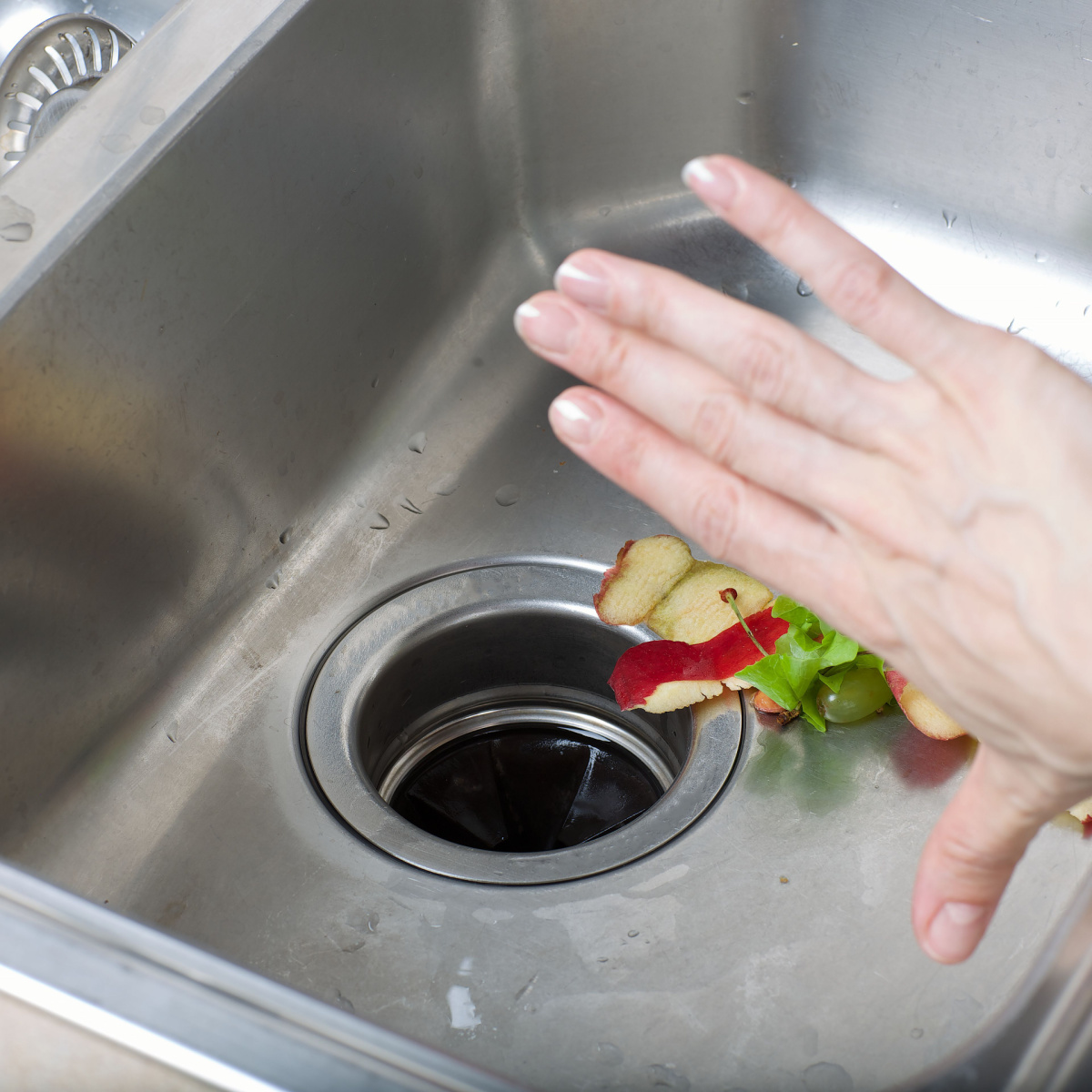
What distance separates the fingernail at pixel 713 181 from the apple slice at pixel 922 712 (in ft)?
1.32

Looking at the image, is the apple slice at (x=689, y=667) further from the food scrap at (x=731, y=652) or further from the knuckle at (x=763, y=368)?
the knuckle at (x=763, y=368)

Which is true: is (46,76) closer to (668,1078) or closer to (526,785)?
(526,785)

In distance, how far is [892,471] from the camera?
44 cm

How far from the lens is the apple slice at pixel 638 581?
0.86 meters

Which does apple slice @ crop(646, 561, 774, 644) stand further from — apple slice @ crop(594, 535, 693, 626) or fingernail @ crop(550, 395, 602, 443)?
fingernail @ crop(550, 395, 602, 443)

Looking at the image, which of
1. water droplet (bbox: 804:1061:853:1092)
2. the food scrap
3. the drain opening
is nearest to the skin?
water droplet (bbox: 804:1061:853:1092)

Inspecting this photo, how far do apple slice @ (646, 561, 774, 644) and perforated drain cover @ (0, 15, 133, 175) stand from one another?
62cm

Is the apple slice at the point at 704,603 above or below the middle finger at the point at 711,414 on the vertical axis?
below

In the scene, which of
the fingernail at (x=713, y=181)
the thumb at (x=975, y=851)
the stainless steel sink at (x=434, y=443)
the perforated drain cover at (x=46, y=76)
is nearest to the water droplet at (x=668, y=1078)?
the stainless steel sink at (x=434, y=443)

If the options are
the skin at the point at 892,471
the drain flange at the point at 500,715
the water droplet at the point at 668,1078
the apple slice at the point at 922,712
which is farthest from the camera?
the drain flange at the point at 500,715

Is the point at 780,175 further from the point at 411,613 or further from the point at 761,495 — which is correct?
the point at 761,495

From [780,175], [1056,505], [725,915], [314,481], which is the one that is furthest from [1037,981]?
[780,175]

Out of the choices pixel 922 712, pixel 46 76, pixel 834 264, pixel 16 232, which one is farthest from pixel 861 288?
pixel 46 76

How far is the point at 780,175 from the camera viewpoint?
A: 112 centimetres
